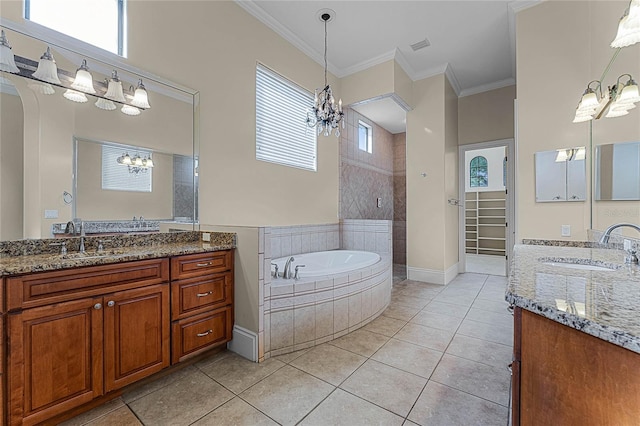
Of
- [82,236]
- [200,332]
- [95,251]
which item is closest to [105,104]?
[82,236]

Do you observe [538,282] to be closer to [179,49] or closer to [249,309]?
[249,309]

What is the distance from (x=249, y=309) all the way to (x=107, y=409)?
94cm

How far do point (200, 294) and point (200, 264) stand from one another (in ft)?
0.72

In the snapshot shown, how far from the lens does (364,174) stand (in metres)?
5.02

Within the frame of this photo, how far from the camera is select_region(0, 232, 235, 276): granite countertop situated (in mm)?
1344

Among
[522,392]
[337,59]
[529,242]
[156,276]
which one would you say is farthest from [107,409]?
[337,59]

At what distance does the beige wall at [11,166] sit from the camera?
1.59m

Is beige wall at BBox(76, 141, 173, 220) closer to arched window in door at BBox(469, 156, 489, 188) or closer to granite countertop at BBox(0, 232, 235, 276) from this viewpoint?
granite countertop at BBox(0, 232, 235, 276)

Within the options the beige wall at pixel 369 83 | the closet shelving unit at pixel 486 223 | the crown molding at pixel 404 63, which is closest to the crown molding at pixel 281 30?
the beige wall at pixel 369 83

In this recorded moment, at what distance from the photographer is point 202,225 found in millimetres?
Result: 2408

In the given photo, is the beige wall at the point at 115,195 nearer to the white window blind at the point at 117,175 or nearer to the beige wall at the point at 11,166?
the white window blind at the point at 117,175

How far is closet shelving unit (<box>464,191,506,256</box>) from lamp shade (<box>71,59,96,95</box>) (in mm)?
8047

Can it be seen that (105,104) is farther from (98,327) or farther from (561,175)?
(561,175)

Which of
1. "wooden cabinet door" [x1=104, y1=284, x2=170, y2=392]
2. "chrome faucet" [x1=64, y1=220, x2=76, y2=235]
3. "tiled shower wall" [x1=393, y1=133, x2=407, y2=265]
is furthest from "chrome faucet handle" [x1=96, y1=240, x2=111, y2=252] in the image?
"tiled shower wall" [x1=393, y1=133, x2=407, y2=265]
